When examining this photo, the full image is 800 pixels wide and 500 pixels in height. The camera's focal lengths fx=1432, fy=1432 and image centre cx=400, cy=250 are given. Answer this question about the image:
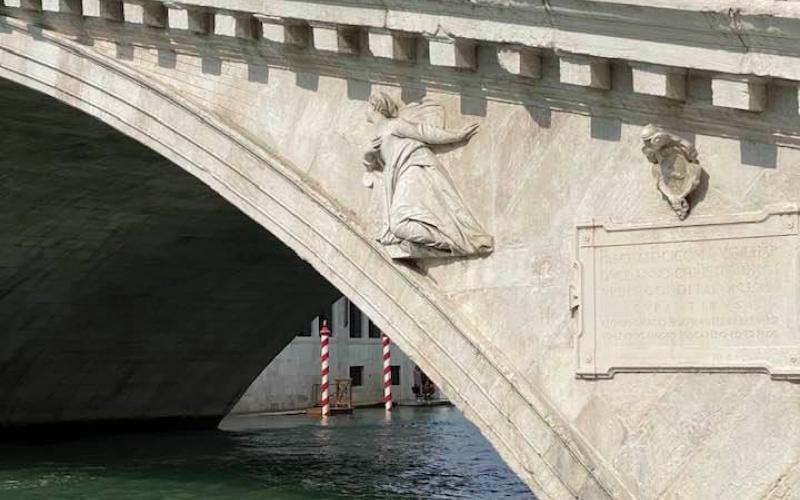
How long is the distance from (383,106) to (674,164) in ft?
6.92

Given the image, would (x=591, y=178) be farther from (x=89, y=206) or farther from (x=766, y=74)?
(x=89, y=206)

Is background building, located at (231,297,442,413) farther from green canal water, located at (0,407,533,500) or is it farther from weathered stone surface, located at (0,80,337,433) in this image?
weathered stone surface, located at (0,80,337,433)

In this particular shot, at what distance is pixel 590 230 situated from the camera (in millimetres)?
8102

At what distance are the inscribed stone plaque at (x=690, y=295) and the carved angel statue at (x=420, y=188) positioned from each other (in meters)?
0.87

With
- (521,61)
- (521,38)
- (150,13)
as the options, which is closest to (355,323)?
(150,13)

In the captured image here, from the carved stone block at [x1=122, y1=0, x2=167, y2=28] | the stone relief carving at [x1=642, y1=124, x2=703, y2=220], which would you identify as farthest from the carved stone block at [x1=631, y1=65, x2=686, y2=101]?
the carved stone block at [x1=122, y1=0, x2=167, y2=28]

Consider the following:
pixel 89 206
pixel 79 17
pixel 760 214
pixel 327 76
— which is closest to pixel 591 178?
pixel 760 214

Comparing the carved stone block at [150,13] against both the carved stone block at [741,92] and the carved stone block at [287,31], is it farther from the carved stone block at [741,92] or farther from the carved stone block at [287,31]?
the carved stone block at [741,92]

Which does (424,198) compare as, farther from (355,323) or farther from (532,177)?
(355,323)

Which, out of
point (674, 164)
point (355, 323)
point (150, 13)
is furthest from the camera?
point (355, 323)

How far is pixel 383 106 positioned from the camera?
9039 millimetres

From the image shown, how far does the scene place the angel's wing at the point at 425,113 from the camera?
8.85 metres

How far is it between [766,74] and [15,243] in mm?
14730

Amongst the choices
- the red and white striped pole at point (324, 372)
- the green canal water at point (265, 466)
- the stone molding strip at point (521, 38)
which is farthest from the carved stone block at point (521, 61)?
the red and white striped pole at point (324, 372)
